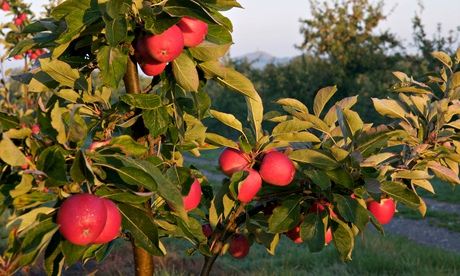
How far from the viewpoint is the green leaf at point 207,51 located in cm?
131

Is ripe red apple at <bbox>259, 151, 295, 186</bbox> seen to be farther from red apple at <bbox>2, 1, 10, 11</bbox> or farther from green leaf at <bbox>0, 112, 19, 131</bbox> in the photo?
red apple at <bbox>2, 1, 10, 11</bbox>

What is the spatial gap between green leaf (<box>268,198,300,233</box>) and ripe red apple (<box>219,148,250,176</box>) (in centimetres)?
16

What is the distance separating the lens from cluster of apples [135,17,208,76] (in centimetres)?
118

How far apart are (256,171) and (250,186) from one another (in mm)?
59

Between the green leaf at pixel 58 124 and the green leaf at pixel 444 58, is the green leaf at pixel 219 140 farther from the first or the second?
the green leaf at pixel 444 58

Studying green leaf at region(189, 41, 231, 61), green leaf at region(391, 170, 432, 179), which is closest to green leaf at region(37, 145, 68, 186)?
green leaf at region(189, 41, 231, 61)

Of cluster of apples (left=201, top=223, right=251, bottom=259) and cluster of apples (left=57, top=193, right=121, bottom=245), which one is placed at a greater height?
cluster of apples (left=57, top=193, right=121, bottom=245)

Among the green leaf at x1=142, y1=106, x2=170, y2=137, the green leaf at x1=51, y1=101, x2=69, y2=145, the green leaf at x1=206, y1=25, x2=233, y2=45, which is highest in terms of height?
the green leaf at x1=206, y1=25, x2=233, y2=45

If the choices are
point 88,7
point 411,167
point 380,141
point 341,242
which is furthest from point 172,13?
point 411,167

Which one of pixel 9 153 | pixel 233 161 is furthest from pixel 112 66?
pixel 233 161

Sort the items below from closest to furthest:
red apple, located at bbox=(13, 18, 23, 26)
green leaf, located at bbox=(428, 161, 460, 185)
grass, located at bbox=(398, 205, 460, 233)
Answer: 1. green leaf, located at bbox=(428, 161, 460, 185)
2. red apple, located at bbox=(13, 18, 23, 26)
3. grass, located at bbox=(398, 205, 460, 233)

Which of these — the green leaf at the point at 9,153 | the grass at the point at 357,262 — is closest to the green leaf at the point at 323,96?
the green leaf at the point at 9,153

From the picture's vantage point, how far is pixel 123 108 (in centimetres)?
134

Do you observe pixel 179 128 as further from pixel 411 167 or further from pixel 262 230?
pixel 411 167
